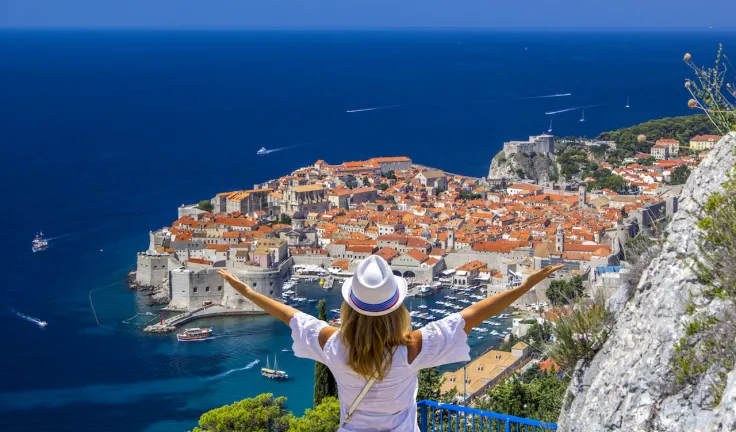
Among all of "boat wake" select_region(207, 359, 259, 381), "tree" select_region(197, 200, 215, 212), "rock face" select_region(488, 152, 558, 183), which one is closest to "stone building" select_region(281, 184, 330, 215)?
"tree" select_region(197, 200, 215, 212)

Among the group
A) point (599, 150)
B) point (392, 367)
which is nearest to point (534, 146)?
point (599, 150)

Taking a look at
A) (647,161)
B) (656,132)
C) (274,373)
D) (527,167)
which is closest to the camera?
(274,373)

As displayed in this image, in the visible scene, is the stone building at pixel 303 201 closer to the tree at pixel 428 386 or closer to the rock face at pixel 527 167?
the rock face at pixel 527 167

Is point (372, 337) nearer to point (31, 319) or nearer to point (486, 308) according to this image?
point (486, 308)

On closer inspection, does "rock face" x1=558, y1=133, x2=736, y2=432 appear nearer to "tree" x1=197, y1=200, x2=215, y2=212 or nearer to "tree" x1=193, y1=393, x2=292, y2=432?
"tree" x1=193, y1=393, x2=292, y2=432

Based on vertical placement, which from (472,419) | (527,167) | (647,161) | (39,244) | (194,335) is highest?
(472,419)

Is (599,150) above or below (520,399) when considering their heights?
below

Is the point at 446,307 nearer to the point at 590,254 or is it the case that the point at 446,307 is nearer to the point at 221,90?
the point at 590,254
